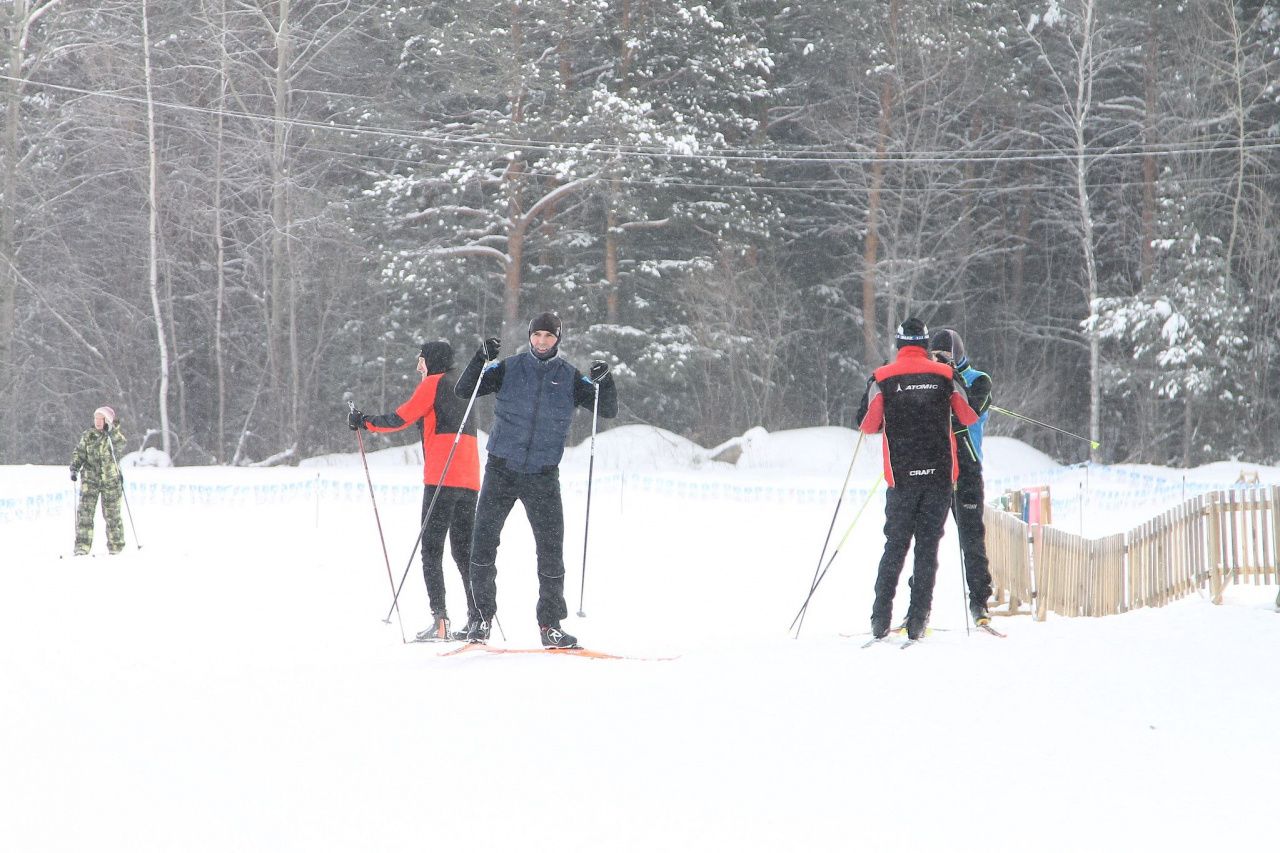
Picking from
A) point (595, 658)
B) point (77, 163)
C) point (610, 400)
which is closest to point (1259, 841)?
point (595, 658)

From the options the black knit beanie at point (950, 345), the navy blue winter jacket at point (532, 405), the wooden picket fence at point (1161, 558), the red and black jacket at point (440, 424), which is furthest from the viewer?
the wooden picket fence at point (1161, 558)

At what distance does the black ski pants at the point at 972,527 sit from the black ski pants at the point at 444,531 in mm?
2721

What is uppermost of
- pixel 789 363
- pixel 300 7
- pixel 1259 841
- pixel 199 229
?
pixel 300 7

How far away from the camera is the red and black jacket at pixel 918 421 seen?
21.8 feet

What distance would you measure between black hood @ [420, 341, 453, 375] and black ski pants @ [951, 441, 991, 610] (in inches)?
115

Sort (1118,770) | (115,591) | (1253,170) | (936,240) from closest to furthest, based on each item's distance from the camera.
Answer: (1118,770)
(115,591)
(1253,170)
(936,240)

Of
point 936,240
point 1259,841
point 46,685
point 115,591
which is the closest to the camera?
point 1259,841

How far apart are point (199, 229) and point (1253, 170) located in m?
21.4

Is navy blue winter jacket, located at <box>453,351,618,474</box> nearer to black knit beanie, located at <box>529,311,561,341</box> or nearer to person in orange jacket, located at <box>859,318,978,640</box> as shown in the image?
black knit beanie, located at <box>529,311,561,341</box>

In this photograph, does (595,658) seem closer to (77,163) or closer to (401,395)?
(401,395)

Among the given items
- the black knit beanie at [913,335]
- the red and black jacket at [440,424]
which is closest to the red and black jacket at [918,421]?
the black knit beanie at [913,335]

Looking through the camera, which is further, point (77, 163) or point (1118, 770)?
point (77, 163)

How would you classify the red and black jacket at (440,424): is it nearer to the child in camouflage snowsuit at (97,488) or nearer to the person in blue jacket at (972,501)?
the person in blue jacket at (972,501)

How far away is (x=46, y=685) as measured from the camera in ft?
20.3
